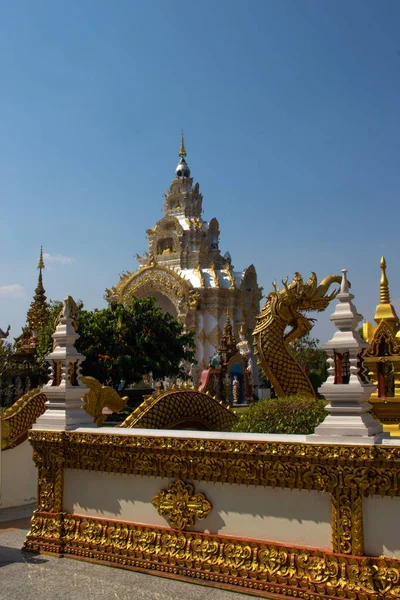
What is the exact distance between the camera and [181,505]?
507 cm

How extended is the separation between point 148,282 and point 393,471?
3916 centimetres

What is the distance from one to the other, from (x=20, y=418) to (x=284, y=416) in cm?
403

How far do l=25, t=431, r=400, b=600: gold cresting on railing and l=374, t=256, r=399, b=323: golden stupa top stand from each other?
698 centimetres

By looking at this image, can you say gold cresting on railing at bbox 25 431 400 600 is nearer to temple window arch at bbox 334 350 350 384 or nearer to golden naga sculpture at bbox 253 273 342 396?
temple window arch at bbox 334 350 350 384

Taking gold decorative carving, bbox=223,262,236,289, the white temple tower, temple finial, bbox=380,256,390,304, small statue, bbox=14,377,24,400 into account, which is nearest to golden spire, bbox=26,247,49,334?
small statue, bbox=14,377,24,400

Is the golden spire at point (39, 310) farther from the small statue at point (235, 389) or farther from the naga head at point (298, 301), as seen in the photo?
the naga head at point (298, 301)

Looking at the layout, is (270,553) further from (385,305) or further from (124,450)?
(385,305)

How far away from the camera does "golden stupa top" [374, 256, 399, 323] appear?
11.0 metres

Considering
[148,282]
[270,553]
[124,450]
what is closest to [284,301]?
[124,450]

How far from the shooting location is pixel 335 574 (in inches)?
167

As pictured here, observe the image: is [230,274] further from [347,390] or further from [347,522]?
[347,522]

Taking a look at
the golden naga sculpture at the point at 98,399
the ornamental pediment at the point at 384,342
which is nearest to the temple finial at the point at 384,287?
the ornamental pediment at the point at 384,342

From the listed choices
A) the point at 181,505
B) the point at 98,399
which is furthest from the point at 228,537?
the point at 98,399

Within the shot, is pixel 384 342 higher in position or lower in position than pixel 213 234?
lower
